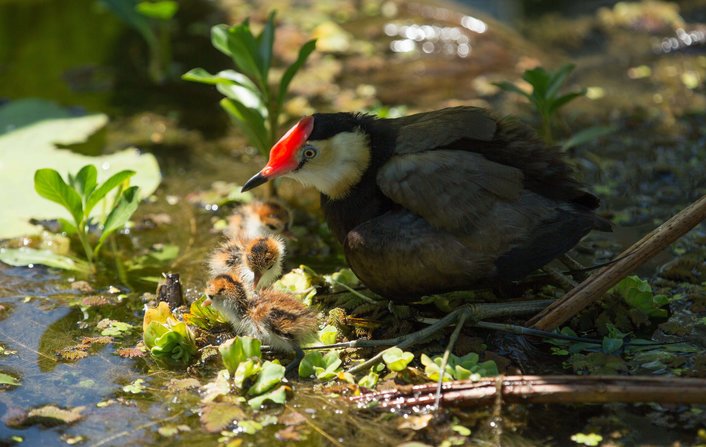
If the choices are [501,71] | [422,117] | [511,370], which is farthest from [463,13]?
[511,370]

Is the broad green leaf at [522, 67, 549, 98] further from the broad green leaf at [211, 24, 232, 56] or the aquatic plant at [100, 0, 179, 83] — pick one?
the aquatic plant at [100, 0, 179, 83]

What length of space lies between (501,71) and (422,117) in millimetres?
2800

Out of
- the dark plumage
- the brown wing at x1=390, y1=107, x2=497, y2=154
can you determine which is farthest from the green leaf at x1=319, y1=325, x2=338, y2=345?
the brown wing at x1=390, y1=107, x2=497, y2=154

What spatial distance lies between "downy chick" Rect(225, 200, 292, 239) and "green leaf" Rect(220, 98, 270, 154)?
0.49 meters

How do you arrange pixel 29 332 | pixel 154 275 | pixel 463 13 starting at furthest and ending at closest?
pixel 463 13 < pixel 154 275 < pixel 29 332

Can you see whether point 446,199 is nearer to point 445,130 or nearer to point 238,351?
point 445,130

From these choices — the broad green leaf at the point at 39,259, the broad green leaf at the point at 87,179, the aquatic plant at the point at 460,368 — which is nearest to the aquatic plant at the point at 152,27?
the broad green leaf at the point at 87,179

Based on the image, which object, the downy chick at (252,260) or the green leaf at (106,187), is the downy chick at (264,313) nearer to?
the downy chick at (252,260)

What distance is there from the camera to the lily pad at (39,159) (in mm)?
5477

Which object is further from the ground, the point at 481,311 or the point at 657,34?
the point at 657,34

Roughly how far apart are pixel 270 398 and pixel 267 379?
0.09 metres

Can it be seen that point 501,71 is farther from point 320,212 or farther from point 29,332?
point 29,332

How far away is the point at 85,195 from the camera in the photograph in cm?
481

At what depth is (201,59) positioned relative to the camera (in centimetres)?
748
